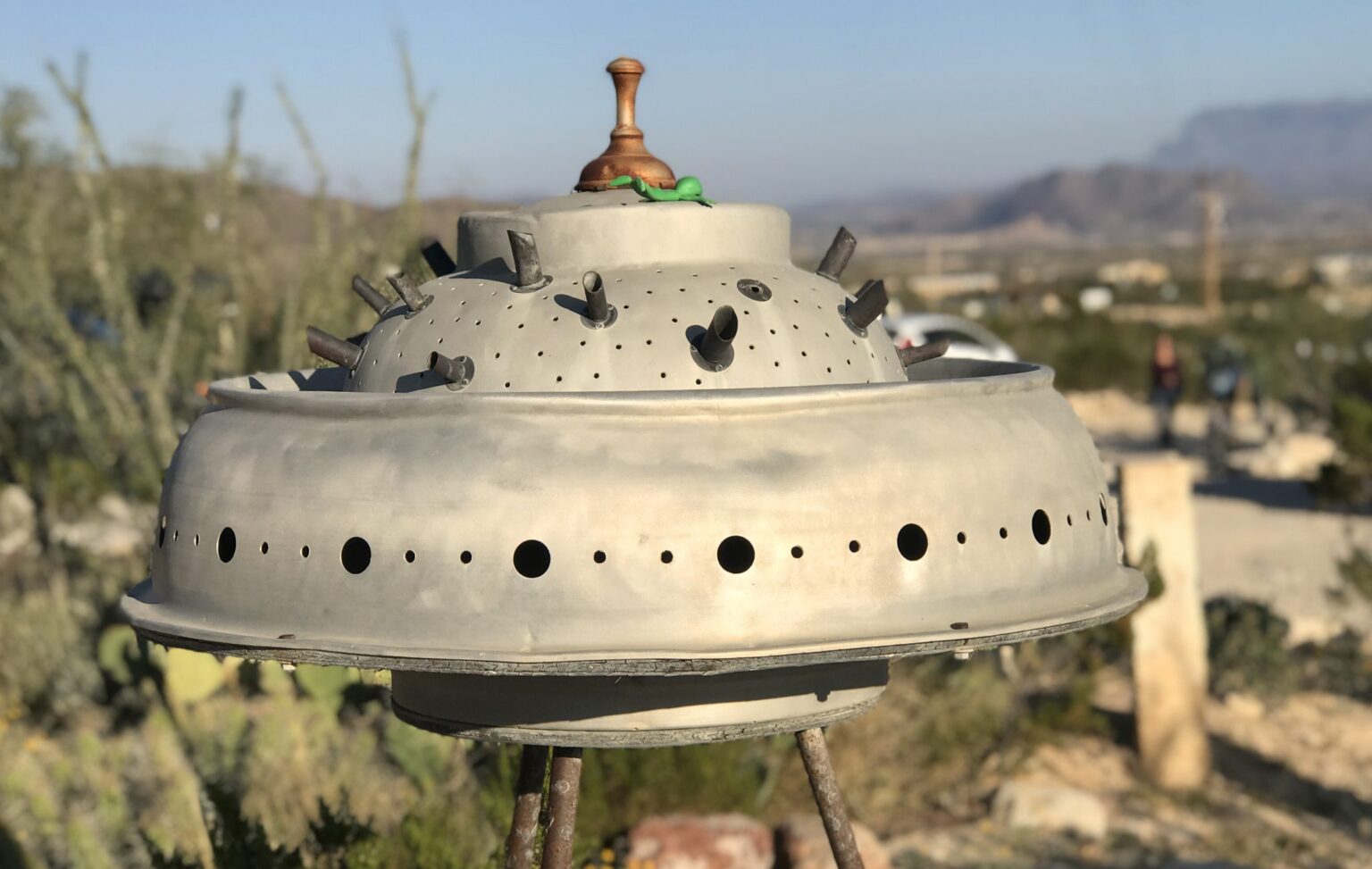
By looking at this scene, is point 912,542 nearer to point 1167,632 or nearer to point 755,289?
point 755,289

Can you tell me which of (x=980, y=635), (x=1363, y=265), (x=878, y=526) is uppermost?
(x=878, y=526)

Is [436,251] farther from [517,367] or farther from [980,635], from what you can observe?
[980,635]

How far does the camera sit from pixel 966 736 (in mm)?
8992

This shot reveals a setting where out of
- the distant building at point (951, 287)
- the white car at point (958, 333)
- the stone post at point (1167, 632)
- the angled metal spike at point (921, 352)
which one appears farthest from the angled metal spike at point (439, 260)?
the distant building at point (951, 287)

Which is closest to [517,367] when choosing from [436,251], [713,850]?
[436,251]

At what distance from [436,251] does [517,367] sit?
96 centimetres

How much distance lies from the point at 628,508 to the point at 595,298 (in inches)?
24.3

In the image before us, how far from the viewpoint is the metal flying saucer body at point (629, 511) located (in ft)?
9.90

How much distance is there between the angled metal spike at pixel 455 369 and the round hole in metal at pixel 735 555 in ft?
2.48

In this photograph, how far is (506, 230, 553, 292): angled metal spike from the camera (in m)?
3.65

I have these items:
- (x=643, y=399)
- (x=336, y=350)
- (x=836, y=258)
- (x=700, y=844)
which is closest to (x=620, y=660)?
(x=643, y=399)

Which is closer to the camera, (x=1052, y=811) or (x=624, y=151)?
(x=624, y=151)

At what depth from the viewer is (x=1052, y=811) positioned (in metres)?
8.56

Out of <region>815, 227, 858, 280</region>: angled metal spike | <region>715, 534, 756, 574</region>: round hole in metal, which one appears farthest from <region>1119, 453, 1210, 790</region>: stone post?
<region>715, 534, 756, 574</region>: round hole in metal
